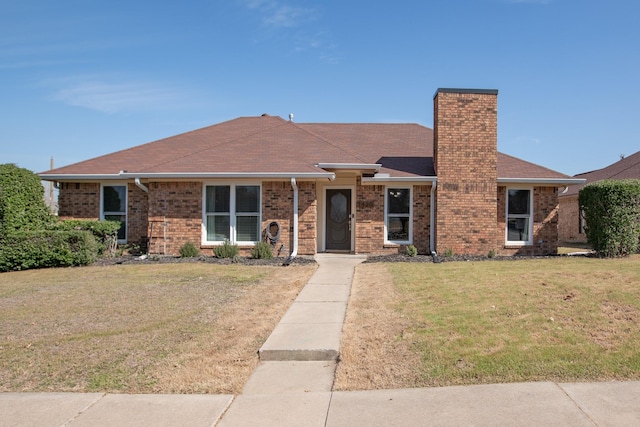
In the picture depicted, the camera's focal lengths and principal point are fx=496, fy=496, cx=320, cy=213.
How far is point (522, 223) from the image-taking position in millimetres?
15391

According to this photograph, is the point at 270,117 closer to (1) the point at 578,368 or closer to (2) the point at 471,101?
(2) the point at 471,101

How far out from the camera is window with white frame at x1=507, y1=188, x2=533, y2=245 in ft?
50.4

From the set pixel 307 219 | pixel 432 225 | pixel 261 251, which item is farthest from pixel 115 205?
pixel 432 225

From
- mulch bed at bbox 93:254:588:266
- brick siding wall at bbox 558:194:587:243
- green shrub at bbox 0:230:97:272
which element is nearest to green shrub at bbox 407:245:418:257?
mulch bed at bbox 93:254:588:266

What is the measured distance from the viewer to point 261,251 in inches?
543

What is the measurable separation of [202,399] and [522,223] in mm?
13195

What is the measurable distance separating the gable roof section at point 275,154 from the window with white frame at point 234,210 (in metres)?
0.78

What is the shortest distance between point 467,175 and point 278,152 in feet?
18.9

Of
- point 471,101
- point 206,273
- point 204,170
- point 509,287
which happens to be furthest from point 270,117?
point 509,287

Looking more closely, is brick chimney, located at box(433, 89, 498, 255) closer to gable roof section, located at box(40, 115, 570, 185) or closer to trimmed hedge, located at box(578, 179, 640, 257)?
gable roof section, located at box(40, 115, 570, 185)

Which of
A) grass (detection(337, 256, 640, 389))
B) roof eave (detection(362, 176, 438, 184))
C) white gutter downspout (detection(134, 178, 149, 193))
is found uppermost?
roof eave (detection(362, 176, 438, 184))

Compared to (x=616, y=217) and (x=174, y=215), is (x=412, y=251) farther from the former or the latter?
(x=174, y=215)

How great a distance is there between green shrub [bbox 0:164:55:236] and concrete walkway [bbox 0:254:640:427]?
9854 millimetres

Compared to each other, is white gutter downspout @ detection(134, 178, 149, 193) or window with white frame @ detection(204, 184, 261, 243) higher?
white gutter downspout @ detection(134, 178, 149, 193)
